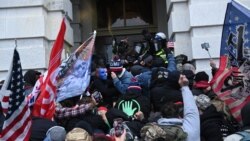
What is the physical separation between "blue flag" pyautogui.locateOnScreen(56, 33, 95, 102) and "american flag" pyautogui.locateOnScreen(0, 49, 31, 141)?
1.65 m

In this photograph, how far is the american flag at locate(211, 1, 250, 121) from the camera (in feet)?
20.6

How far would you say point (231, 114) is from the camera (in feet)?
20.6

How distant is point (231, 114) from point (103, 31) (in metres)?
9.07

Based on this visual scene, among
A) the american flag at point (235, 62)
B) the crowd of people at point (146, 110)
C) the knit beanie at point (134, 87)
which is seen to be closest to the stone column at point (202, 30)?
the crowd of people at point (146, 110)

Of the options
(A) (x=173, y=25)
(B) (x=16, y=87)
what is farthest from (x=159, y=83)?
(A) (x=173, y=25)

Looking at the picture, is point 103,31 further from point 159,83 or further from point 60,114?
point 60,114

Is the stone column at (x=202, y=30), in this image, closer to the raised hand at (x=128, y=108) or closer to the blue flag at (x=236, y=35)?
the blue flag at (x=236, y=35)

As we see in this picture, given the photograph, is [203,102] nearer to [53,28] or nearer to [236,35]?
[236,35]

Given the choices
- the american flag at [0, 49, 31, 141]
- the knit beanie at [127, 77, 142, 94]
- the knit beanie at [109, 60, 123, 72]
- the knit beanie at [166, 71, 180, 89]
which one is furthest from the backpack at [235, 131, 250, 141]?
the knit beanie at [109, 60, 123, 72]

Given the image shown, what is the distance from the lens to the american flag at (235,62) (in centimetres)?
627

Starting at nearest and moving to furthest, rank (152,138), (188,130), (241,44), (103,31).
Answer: (152,138), (188,130), (241,44), (103,31)

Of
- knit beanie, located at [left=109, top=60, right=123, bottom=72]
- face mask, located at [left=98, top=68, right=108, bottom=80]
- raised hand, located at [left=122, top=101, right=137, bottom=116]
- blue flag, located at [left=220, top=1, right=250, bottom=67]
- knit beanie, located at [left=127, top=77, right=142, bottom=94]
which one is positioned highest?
blue flag, located at [left=220, top=1, right=250, bottom=67]

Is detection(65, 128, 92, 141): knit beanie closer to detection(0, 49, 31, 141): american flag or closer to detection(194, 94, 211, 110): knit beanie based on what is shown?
detection(0, 49, 31, 141): american flag

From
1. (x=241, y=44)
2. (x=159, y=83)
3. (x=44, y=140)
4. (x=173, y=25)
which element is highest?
(x=173, y=25)
